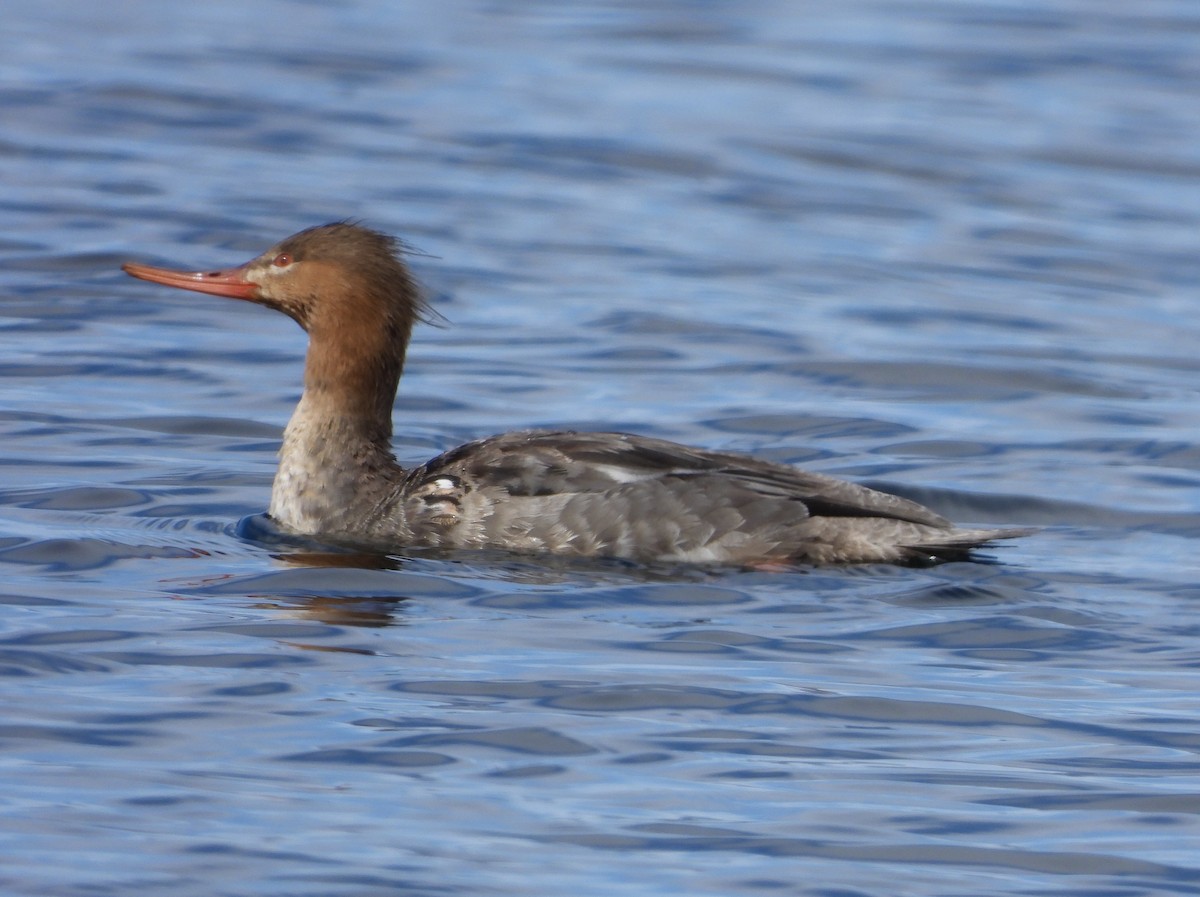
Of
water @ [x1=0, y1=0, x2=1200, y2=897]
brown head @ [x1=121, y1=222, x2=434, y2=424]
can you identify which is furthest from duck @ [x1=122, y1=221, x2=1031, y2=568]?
water @ [x1=0, y1=0, x2=1200, y2=897]

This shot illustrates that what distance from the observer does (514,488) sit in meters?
8.50

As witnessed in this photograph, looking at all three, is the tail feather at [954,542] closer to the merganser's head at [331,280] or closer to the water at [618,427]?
the water at [618,427]

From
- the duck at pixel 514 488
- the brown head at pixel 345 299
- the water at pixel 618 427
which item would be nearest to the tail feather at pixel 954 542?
the duck at pixel 514 488

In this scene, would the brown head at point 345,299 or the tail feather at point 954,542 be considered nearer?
the tail feather at point 954,542

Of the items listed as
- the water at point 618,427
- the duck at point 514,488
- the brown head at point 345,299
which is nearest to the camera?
the water at point 618,427

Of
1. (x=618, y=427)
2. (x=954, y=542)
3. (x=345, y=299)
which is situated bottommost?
(x=618, y=427)

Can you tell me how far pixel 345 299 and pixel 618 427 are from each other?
2337 millimetres

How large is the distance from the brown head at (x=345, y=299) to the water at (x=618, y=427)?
720mm

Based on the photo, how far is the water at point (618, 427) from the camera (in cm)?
576

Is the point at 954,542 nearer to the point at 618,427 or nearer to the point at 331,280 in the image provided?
the point at 331,280

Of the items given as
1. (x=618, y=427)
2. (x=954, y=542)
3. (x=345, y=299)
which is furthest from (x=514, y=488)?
(x=618, y=427)

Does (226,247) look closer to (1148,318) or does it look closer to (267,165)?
(267,165)

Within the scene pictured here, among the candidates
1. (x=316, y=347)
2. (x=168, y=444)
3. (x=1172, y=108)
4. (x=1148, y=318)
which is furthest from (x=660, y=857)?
(x=1172, y=108)

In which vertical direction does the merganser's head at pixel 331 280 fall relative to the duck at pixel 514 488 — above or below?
above
